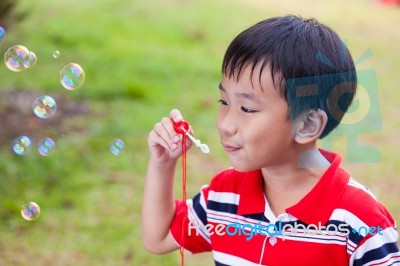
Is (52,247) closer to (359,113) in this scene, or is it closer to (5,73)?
(359,113)

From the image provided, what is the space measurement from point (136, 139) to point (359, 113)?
2.60 metres

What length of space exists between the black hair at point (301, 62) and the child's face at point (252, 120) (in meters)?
0.02

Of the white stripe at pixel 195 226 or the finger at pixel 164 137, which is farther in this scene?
the white stripe at pixel 195 226

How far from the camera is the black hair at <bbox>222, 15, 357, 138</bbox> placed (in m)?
1.54

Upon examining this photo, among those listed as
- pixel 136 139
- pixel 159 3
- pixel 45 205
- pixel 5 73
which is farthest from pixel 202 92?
pixel 159 3

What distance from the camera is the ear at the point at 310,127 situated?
1.59 metres

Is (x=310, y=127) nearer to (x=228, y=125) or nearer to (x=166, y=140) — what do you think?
(x=228, y=125)

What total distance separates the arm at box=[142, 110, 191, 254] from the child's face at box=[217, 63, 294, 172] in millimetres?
224

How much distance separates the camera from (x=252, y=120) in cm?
154

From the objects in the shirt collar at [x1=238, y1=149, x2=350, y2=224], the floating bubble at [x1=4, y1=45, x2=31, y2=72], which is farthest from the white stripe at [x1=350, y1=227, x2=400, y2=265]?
the floating bubble at [x1=4, y1=45, x2=31, y2=72]

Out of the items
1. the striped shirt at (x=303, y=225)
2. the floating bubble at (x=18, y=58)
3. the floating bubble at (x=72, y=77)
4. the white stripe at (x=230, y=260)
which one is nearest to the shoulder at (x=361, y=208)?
the striped shirt at (x=303, y=225)

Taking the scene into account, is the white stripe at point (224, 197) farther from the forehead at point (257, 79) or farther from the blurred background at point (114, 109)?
the blurred background at point (114, 109)

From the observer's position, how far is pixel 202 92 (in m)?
5.18

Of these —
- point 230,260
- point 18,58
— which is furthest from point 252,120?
point 18,58
